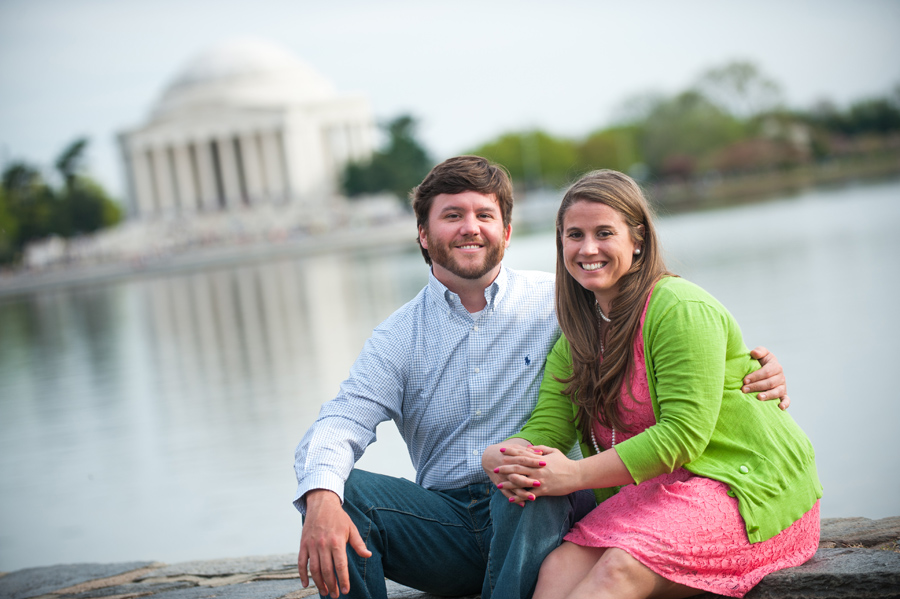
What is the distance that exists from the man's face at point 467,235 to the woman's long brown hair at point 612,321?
478 mm

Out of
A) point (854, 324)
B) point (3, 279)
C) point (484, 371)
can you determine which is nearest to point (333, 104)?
Result: point (3, 279)

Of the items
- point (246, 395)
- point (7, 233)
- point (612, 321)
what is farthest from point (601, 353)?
point (7, 233)

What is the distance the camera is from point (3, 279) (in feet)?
181

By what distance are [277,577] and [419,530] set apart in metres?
1.64

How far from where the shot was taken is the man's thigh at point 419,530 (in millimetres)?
3797

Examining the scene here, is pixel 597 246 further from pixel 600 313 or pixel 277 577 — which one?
pixel 277 577

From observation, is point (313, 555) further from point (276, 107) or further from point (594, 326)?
point (276, 107)

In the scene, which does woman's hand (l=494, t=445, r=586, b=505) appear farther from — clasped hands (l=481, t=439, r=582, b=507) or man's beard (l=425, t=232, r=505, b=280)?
man's beard (l=425, t=232, r=505, b=280)

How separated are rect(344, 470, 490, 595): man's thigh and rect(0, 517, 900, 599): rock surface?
0.40 m

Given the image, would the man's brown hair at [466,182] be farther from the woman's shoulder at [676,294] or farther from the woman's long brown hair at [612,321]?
the woman's shoulder at [676,294]

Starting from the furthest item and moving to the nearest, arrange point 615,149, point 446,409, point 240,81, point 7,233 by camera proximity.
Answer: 1. point 615,149
2. point 240,81
3. point 7,233
4. point 446,409

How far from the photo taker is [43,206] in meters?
74.6

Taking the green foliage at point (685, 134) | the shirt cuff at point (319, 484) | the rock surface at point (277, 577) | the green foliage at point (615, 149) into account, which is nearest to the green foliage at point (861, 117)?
the green foliage at point (685, 134)

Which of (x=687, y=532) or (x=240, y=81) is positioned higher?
(x=240, y=81)
